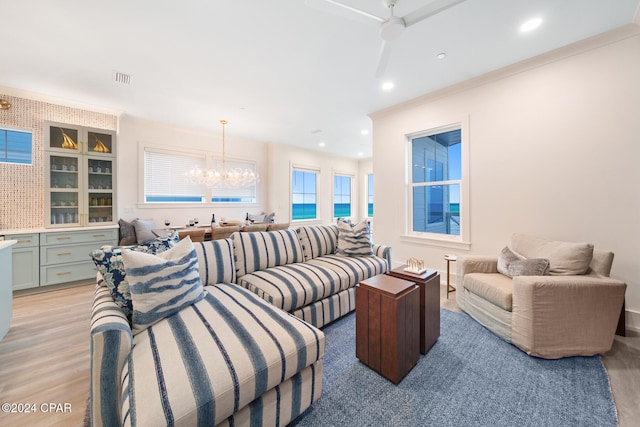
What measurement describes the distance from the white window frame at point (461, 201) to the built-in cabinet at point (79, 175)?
16.0 feet

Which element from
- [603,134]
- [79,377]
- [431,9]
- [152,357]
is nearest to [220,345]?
[152,357]

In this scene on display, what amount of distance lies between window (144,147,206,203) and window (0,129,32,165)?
1436 mm

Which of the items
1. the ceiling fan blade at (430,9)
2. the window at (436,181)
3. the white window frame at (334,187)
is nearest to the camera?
the ceiling fan blade at (430,9)

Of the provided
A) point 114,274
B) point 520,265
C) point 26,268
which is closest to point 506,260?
point 520,265

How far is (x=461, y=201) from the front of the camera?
3365 millimetres

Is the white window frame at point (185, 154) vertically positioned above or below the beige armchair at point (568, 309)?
above

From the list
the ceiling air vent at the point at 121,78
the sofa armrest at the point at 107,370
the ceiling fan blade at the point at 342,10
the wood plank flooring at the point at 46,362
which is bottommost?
the wood plank flooring at the point at 46,362

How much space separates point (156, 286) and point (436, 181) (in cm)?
380

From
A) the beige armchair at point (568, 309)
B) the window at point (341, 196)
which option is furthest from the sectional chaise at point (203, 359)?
the window at point (341, 196)

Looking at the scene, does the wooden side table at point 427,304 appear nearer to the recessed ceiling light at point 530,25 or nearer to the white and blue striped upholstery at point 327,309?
the white and blue striped upholstery at point 327,309

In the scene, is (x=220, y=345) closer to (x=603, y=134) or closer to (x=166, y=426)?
(x=166, y=426)

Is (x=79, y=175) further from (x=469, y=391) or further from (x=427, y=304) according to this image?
(x=469, y=391)

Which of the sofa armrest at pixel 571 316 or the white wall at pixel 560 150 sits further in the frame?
the white wall at pixel 560 150

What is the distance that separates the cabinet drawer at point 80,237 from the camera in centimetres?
324
